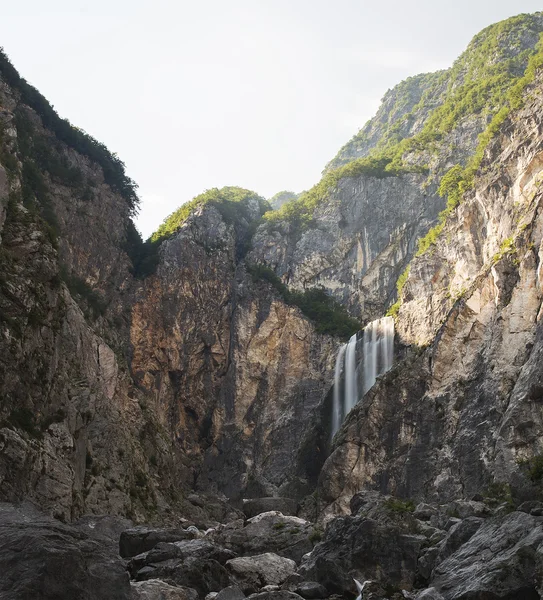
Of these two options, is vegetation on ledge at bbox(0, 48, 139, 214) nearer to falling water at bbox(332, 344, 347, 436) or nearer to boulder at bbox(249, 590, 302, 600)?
falling water at bbox(332, 344, 347, 436)

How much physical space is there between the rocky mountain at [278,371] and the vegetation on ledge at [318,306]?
0.79 ft

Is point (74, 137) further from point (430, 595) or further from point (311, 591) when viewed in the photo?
point (430, 595)

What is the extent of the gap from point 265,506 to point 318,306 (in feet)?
86.4

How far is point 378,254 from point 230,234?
557 inches

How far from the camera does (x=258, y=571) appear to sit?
59.9 ft

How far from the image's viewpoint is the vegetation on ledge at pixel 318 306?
57531mm

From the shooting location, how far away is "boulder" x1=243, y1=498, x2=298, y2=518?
35.3 m

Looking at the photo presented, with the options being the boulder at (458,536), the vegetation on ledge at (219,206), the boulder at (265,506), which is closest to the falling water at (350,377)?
the boulder at (265,506)

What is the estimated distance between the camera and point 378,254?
63719mm

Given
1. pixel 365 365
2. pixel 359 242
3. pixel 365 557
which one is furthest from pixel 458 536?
pixel 359 242

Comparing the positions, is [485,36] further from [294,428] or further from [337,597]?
[337,597]

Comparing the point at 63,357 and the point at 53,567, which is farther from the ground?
the point at 63,357

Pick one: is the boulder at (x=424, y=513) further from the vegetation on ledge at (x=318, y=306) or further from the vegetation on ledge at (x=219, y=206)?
the vegetation on ledge at (x=219, y=206)

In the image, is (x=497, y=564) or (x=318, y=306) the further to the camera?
(x=318, y=306)
